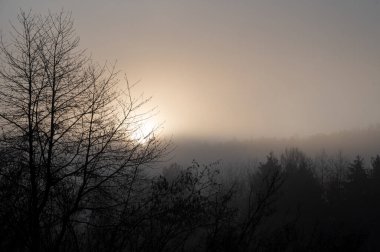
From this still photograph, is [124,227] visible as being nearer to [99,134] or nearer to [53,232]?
[53,232]

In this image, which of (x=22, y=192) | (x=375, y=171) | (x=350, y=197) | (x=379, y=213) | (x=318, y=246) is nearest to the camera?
(x=22, y=192)

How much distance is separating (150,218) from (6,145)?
10.2 ft

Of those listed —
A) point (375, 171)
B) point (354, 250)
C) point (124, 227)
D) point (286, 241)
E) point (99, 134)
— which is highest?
point (99, 134)

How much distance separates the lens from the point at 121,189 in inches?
285

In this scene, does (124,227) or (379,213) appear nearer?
Result: (124,227)

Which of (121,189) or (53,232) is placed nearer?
(53,232)

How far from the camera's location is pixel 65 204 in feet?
21.2

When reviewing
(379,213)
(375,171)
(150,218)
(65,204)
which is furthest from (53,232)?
(375,171)

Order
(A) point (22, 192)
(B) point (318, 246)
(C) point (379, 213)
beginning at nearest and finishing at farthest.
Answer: (A) point (22, 192)
(B) point (318, 246)
(C) point (379, 213)

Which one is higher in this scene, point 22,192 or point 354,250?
point 22,192

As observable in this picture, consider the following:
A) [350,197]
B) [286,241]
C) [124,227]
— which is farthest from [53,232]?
[350,197]

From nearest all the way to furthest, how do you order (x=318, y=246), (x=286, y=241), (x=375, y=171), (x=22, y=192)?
(x=22, y=192)
(x=286, y=241)
(x=318, y=246)
(x=375, y=171)

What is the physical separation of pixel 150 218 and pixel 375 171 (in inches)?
2110

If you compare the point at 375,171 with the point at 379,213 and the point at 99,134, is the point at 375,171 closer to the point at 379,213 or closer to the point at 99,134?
the point at 379,213
